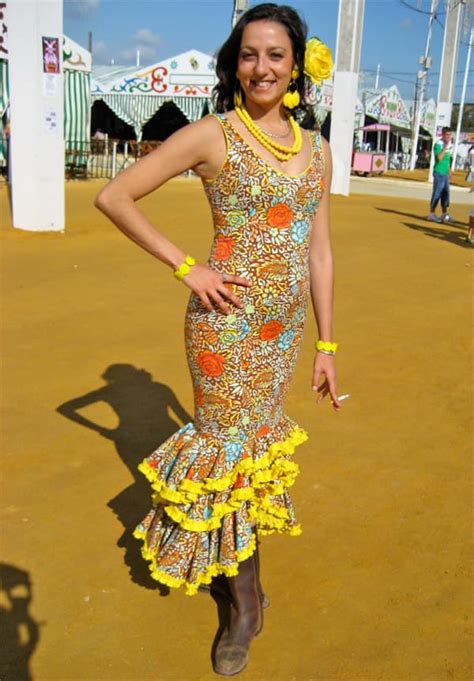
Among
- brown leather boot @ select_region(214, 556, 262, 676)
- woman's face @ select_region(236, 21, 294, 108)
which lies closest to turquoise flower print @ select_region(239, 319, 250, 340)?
woman's face @ select_region(236, 21, 294, 108)

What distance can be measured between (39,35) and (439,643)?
9910 mm

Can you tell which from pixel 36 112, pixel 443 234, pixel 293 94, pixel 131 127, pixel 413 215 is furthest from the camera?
pixel 131 127

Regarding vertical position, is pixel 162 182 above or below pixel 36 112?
below

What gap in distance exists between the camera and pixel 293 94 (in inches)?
88.4

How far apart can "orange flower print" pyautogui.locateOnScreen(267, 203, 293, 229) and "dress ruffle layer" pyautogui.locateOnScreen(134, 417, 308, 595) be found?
74cm

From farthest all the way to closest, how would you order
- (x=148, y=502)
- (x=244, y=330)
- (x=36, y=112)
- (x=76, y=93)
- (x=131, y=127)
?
(x=131, y=127)
(x=76, y=93)
(x=36, y=112)
(x=148, y=502)
(x=244, y=330)

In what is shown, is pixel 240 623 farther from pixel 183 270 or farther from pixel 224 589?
pixel 183 270

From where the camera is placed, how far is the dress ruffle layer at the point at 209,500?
2.23m

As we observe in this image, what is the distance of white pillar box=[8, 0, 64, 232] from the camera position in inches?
383

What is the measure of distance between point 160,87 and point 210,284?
75.3ft

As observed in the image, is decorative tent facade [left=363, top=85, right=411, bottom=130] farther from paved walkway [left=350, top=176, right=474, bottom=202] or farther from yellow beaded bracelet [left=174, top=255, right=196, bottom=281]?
yellow beaded bracelet [left=174, top=255, right=196, bottom=281]

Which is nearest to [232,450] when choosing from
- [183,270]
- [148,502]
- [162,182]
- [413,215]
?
[183,270]

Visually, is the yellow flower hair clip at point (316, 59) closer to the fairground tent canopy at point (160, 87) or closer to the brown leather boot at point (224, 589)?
the brown leather boot at point (224, 589)

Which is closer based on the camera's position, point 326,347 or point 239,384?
point 239,384
